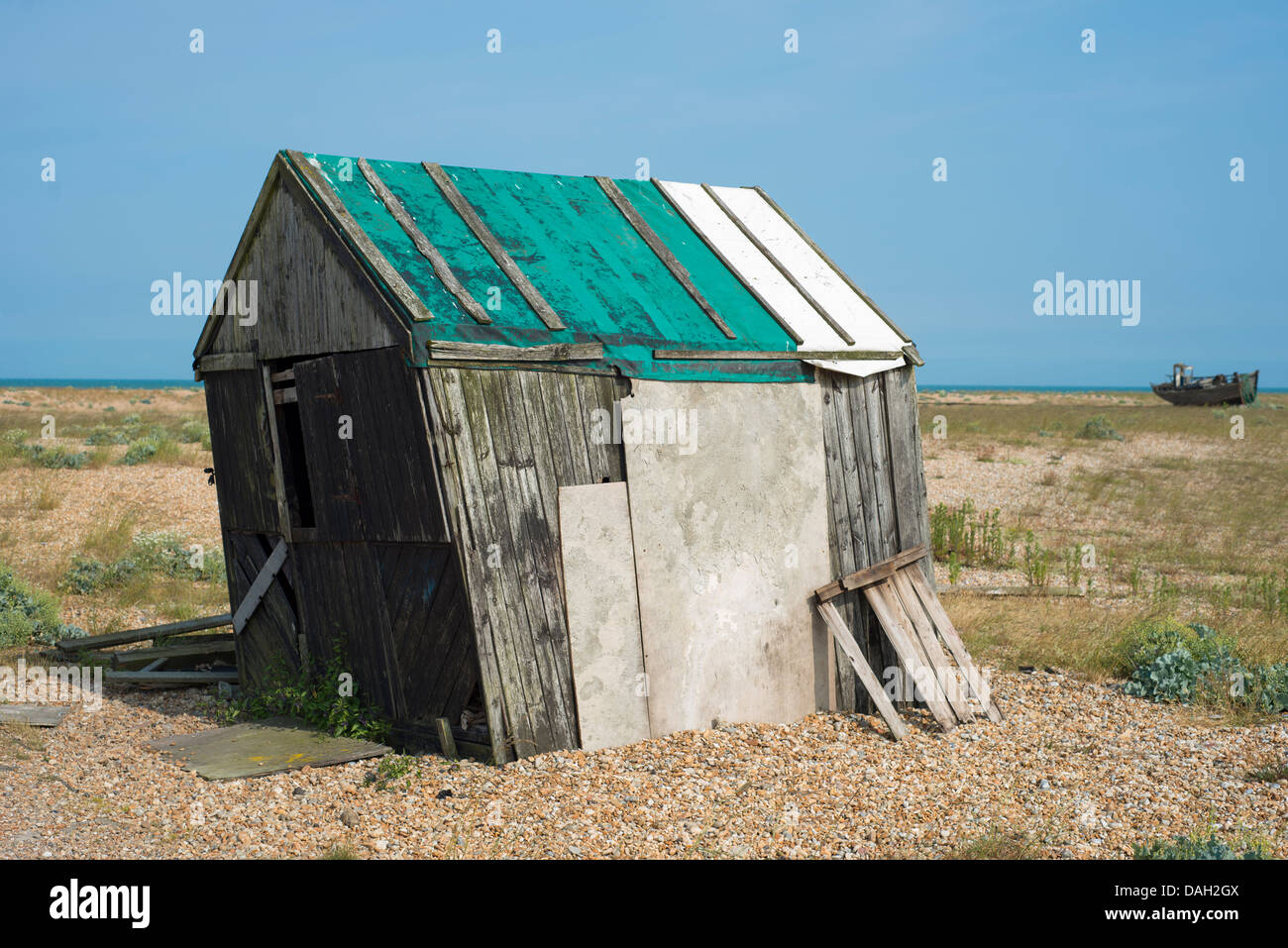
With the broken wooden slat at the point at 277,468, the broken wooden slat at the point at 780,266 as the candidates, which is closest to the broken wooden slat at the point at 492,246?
the broken wooden slat at the point at 277,468

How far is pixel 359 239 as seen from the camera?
7434 mm

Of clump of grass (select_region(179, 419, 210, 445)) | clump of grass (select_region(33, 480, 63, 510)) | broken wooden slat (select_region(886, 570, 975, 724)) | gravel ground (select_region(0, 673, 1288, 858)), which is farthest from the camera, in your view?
clump of grass (select_region(179, 419, 210, 445))

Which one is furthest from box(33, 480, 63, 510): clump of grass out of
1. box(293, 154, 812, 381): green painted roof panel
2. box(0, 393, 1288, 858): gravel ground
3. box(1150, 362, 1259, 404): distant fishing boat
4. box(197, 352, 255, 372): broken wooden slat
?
box(1150, 362, 1259, 404): distant fishing boat

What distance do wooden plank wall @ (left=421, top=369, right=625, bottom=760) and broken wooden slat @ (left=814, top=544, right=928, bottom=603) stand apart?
88.6 inches

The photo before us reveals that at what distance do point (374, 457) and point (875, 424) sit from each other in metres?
4.13

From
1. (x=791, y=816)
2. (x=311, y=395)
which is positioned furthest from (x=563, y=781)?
(x=311, y=395)

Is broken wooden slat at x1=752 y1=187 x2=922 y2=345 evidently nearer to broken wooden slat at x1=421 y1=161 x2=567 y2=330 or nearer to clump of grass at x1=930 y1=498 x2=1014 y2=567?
broken wooden slat at x1=421 y1=161 x2=567 y2=330

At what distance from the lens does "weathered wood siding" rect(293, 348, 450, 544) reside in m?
7.13

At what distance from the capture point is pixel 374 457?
7570 mm

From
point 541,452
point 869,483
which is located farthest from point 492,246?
point 869,483

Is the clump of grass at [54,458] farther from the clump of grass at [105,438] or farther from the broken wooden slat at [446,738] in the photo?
the broken wooden slat at [446,738]

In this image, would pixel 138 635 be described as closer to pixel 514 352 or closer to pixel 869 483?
pixel 514 352

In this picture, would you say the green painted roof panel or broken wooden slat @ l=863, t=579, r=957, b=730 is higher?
the green painted roof panel
